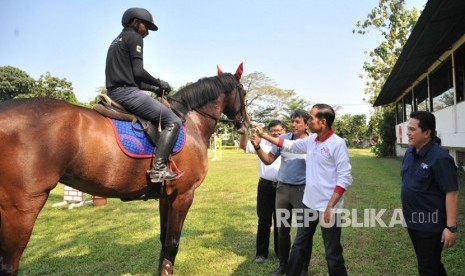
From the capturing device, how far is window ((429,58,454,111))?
13148 mm

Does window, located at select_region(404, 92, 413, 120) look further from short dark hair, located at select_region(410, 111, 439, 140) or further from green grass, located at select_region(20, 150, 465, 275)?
short dark hair, located at select_region(410, 111, 439, 140)

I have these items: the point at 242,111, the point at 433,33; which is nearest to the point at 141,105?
the point at 242,111

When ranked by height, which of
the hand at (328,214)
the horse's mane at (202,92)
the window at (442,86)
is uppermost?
the window at (442,86)

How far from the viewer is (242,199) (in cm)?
1018

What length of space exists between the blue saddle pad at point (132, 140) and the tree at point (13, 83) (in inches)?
2453

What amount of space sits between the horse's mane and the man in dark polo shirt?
2.28 m

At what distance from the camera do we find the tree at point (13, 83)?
56.8 metres

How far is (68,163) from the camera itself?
3238 mm

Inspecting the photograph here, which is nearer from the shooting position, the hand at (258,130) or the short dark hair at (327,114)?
the short dark hair at (327,114)

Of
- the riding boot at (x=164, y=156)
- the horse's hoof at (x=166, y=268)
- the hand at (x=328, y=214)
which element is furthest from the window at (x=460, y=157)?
the riding boot at (x=164, y=156)

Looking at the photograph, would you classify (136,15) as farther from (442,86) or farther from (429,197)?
(442,86)

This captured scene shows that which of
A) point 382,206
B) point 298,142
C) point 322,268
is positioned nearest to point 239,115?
Result: point 298,142

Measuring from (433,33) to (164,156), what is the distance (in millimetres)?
8866

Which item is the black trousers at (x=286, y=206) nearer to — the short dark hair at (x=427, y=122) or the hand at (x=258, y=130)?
the hand at (x=258, y=130)
